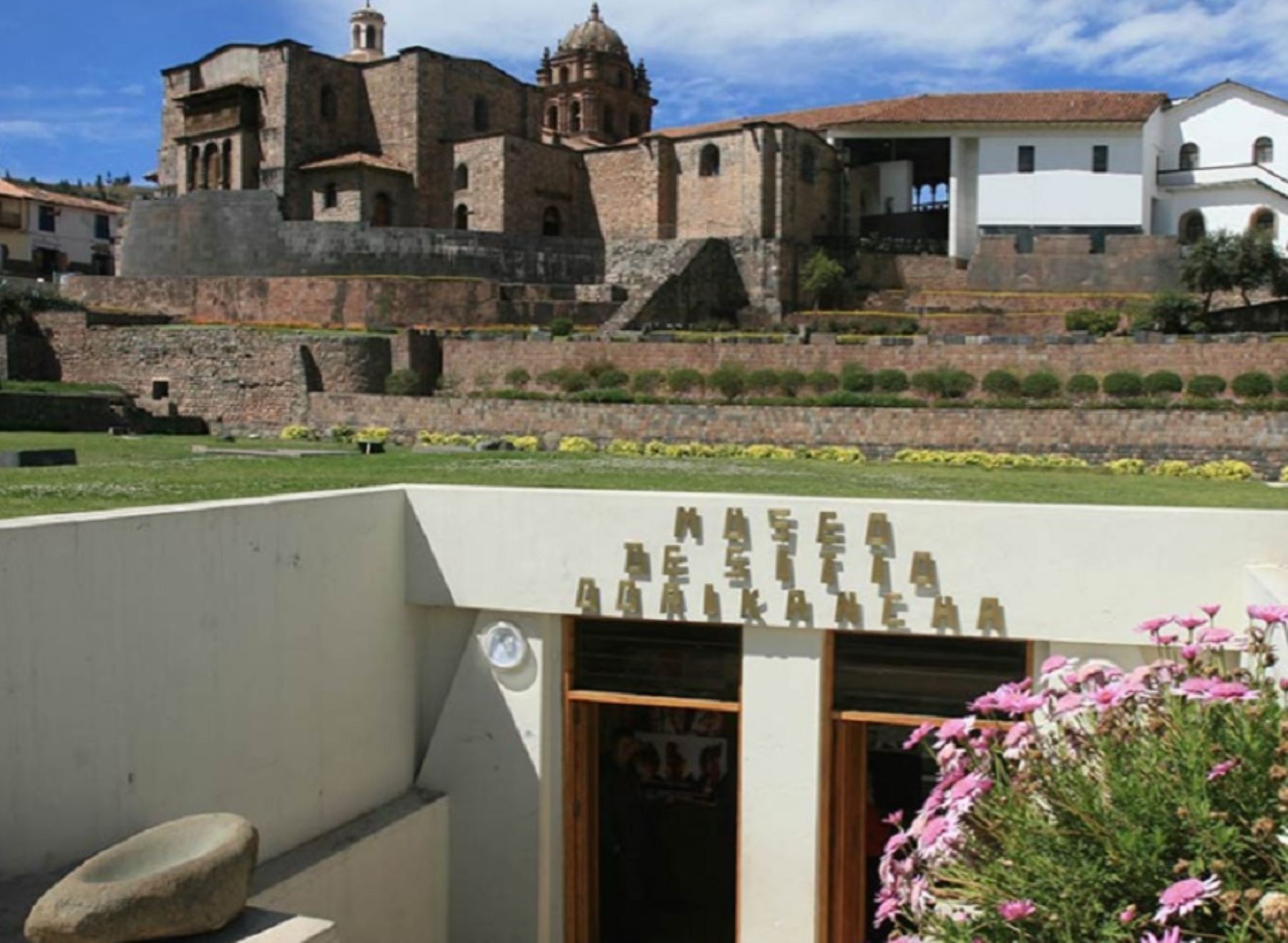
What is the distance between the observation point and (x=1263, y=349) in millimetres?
25906

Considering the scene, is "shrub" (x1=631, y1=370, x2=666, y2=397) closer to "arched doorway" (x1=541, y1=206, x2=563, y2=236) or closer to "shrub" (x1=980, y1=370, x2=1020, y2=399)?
"shrub" (x1=980, y1=370, x2=1020, y2=399)

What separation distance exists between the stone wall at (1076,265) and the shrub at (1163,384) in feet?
48.2

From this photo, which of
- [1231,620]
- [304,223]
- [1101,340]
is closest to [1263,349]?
[1101,340]

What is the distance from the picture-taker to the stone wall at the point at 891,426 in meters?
23.7

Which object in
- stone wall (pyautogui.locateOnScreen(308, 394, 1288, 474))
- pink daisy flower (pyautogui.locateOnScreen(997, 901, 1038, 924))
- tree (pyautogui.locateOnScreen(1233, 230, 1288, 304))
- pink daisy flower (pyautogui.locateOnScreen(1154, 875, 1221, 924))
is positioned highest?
tree (pyautogui.locateOnScreen(1233, 230, 1288, 304))

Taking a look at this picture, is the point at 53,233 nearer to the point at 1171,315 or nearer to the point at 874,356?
the point at 874,356

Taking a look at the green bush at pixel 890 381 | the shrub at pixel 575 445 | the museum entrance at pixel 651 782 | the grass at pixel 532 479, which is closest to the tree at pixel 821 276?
the green bush at pixel 890 381

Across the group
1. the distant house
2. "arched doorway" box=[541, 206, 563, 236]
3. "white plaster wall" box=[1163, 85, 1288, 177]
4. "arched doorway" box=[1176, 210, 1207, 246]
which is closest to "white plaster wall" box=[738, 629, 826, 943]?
"arched doorway" box=[541, 206, 563, 236]

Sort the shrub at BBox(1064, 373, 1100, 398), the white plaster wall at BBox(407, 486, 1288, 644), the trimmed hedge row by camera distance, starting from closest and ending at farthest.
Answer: the white plaster wall at BBox(407, 486, 1288, 644) → the trimmed hedge row → the shrub at BBox(1064, 373, 1100, 398)

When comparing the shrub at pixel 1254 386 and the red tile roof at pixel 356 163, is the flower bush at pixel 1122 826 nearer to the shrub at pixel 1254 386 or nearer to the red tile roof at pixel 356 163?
the shrub at pixel 1254 386

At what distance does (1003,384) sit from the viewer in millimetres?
26797

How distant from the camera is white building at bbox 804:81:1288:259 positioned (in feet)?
138

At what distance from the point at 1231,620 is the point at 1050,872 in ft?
13.9

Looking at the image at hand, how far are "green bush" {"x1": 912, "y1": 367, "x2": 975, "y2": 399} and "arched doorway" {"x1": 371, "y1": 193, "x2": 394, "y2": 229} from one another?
21907 millimetres
